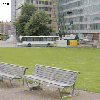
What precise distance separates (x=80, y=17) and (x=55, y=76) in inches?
2953

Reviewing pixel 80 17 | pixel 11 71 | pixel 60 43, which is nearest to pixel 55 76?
pixel 11 71

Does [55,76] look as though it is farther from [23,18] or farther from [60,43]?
[23,18]

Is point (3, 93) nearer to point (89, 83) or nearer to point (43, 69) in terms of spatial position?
point (43, 69)

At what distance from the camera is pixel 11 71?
999 centimetres

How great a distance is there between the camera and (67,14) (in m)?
89.9

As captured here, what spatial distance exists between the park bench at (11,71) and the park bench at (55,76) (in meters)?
0.58

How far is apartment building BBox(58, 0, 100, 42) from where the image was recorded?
73562 mm

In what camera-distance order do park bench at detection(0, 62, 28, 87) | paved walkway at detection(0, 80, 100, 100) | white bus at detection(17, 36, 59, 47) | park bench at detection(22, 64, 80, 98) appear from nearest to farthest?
paved walkway at detection(0, 80, 100, 100) < park bench at detection(22, 64, 80, 98) < park bench at detection(0, 62, 28, 87) < white bus at detection(17, 36, 59, 47)

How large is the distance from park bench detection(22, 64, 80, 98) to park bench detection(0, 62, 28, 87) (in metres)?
0.58

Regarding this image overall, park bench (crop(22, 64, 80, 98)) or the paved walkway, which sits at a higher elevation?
park bench (crop(22, 64, 80, 98))

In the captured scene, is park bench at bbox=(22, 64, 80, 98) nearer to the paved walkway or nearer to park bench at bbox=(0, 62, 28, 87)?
the paved walkway

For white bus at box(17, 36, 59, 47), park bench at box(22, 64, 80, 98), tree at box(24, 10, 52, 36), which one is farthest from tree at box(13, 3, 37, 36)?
park bench at box(22, 64, 80, 98)

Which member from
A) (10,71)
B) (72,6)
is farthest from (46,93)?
(72,6)

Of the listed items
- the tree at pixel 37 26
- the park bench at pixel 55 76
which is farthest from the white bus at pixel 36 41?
the park bench at pixel 55 76
